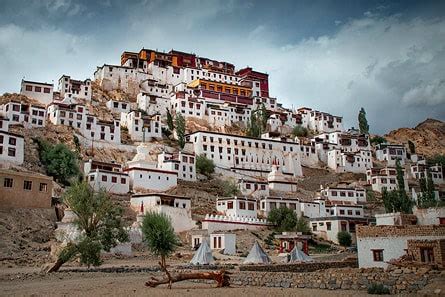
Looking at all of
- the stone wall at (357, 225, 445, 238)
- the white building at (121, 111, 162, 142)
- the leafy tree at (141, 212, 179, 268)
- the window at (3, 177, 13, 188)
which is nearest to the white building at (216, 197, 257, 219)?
the window at (3, 177, 13, 188)

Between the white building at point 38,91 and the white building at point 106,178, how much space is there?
863 inches

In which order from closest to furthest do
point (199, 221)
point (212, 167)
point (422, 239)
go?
point (422, 239), point (199, 221), point (212, 167)

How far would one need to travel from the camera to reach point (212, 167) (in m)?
73.2

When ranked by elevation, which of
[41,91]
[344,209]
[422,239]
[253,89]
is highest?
[253,89]

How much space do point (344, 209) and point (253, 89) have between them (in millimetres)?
48279

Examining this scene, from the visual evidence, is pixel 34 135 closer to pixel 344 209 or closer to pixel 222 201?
pixel 222 201

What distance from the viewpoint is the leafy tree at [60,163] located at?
182 ft

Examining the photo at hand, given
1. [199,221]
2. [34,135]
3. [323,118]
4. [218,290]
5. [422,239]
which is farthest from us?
[323,118]

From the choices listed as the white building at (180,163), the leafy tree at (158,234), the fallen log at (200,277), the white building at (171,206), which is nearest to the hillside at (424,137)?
the white building at (180,163)

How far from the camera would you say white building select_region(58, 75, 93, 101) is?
82.1 meters

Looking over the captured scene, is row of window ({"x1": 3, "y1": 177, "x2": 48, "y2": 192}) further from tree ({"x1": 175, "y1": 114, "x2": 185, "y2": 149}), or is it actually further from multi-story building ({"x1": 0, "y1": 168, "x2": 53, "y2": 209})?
tree ({"x1": 175, "y1": 114, "x2": 185, "y2": 149})

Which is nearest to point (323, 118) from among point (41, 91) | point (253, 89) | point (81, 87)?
point (253, 89)

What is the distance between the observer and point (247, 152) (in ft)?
267

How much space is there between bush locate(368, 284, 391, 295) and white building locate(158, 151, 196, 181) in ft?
165
